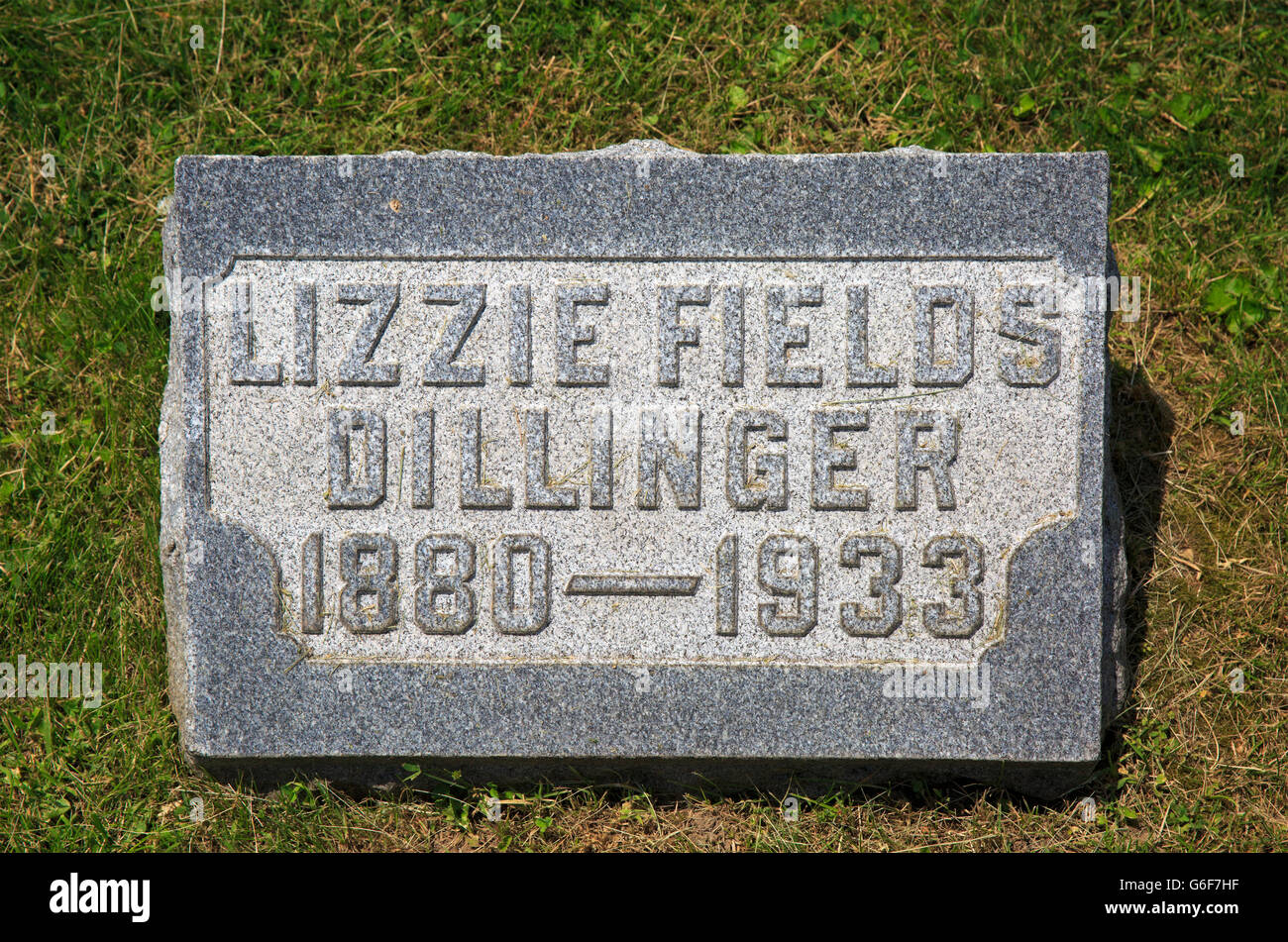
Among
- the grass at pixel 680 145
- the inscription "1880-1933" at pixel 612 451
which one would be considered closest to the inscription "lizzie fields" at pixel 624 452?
the inscription "1880-1933" at pixel 612 451

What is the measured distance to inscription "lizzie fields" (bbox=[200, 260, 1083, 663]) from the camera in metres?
2.66

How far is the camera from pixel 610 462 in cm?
269

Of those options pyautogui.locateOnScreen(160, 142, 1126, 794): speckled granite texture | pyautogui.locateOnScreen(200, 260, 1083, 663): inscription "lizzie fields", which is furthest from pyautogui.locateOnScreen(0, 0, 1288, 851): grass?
pyautogui.locateOnScreen(200, 260, 1083, 663): inscription "lizzie fields"

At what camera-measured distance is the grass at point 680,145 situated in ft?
9.73

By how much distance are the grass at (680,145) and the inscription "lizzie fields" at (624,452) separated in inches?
24.6

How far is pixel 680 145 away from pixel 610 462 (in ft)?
4.32

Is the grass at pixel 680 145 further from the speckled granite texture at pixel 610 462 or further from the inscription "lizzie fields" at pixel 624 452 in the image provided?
the inscription "lizzie fields" at pixel 624 452

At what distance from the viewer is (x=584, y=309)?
8.85 ft

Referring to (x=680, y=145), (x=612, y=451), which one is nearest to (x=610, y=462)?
(x=612, y=451)

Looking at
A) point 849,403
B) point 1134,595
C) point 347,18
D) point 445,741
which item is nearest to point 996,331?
point 849,403

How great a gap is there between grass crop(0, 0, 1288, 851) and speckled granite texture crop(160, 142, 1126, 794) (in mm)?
404

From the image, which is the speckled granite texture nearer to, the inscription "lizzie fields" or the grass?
the inscription "lizzie fields"

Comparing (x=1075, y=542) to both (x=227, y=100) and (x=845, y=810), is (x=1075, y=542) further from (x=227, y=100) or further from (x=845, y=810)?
(x=227, y=100)

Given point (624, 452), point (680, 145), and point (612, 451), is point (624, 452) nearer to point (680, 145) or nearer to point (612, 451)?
point (612, 451)
